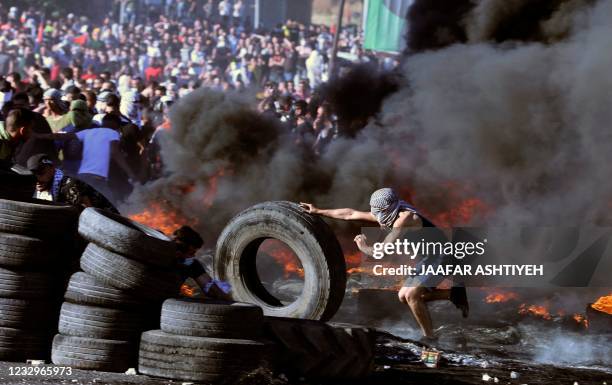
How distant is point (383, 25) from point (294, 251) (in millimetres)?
12777

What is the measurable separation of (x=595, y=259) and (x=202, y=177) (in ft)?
18.2

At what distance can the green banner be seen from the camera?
20591mm

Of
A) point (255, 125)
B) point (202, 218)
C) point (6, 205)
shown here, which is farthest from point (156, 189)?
point (6, 205)

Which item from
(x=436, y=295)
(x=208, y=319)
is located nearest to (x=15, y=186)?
(x=208, y=319)

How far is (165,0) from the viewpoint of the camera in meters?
30.0

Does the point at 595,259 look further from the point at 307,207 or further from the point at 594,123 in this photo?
the point at 307,207

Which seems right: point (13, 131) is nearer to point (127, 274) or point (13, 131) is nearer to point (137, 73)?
point (127, 274)

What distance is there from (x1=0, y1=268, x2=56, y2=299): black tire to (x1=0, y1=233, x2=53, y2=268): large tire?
7cm

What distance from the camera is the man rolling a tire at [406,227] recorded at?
8859 millimetres

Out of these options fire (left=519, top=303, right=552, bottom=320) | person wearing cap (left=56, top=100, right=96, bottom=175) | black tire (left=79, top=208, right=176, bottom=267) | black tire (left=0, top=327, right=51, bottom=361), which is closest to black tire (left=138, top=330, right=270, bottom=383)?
black tire (left=79, top=208, right=176, bottom=267)

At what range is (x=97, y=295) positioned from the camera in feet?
23.0

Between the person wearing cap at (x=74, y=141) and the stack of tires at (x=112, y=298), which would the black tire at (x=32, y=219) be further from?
the person wearing cap at (x=74, y=141)

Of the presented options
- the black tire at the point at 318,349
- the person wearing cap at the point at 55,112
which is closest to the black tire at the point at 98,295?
the black tire at the point at 318,349

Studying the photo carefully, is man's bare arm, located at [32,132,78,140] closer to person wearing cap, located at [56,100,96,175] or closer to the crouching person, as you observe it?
person wearing cap, located at [56,100,96,175]
